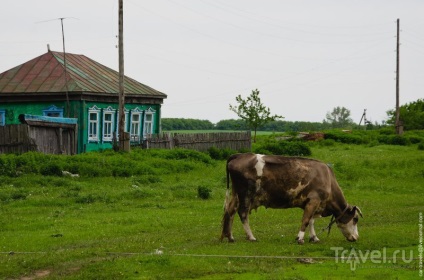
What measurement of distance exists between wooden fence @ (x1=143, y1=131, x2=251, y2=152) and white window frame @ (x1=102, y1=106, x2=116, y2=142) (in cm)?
331

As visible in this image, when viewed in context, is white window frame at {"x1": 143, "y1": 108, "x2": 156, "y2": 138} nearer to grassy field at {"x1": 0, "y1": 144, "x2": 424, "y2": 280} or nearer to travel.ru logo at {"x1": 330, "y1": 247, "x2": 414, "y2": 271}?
grassy field at {"x1": 0, "y1": 144, "x2": 424, "y2": 280}

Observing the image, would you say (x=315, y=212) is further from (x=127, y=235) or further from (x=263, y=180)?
(x=127, y=235)

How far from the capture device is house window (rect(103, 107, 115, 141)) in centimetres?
4559

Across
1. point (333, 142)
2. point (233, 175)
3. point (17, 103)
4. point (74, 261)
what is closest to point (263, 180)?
point (233, 175)

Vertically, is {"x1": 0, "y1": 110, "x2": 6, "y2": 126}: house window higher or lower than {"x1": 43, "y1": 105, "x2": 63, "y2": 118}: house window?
lower

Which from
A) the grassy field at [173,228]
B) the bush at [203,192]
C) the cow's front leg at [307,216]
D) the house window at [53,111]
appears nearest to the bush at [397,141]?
the grassy field at [173,228]

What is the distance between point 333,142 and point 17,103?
872 inches

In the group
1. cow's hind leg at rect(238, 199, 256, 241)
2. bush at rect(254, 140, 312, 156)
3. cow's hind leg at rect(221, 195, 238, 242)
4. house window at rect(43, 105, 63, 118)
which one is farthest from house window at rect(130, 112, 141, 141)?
cow's hind leg at rect(238, 199, 256, 241)

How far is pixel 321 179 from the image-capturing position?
63.5 ft

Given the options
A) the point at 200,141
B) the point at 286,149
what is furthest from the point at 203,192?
the point at 286,149

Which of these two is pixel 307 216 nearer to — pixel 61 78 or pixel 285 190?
pixel 285 190

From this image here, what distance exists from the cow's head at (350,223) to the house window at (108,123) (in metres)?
27.6

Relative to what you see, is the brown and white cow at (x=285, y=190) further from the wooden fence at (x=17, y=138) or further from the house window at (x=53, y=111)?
the house window at (x=53, y=111)

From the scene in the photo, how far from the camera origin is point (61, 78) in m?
44.4
